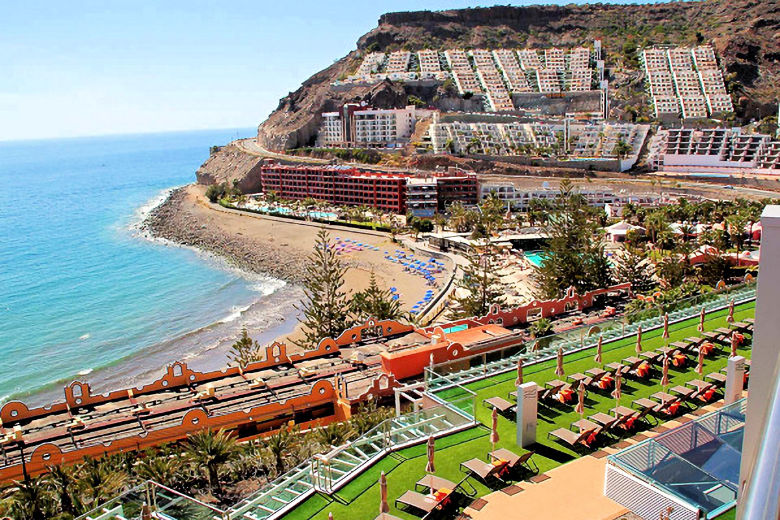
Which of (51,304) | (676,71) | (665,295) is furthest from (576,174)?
(51,304)

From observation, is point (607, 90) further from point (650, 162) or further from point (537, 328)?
point (537, 328)

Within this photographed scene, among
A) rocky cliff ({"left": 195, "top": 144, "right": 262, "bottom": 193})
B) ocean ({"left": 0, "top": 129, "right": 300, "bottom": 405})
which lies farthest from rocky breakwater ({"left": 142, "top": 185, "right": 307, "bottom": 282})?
rocky cliff ({"left": 195, "top": 144, "right": 262, "bottom": 193})

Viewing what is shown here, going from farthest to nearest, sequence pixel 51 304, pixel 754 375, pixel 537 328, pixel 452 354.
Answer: pixel 51 304
pixel 537 328
pixel 452 354
pixel 754 375

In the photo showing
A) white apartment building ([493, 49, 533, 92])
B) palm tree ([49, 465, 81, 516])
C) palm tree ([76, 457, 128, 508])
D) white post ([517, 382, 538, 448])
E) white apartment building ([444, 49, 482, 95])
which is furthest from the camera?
white apartment building ([493, 49, 533, 92])

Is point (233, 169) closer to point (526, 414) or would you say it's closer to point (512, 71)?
point (512, 71)

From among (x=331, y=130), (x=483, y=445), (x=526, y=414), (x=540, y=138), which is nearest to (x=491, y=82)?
(x=540, y=138)

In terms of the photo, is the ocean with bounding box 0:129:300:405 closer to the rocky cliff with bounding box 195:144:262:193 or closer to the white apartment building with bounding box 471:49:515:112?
the rocky cliff with bounding box 195:144:262:193
